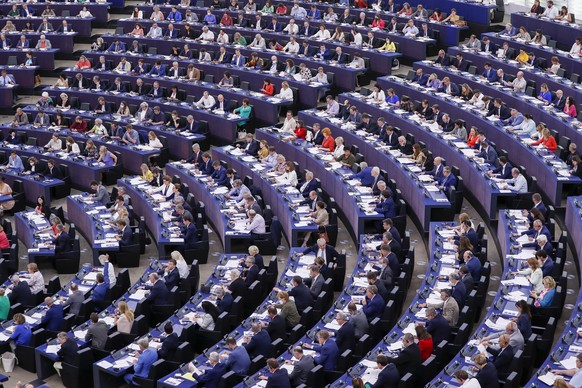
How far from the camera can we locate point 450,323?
1816 cm

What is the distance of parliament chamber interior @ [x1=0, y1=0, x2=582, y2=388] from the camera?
17891 mm

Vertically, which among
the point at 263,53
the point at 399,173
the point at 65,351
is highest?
the point at 263,53

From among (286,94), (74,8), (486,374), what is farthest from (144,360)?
(74,8)

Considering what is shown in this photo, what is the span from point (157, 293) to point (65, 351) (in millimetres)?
2608

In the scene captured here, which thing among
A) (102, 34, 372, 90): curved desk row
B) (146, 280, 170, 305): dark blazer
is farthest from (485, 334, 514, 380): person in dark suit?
(102, 34, 372, 90): curved desk row

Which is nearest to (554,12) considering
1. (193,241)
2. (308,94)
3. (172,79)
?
(308,94)

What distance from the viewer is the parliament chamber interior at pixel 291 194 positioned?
1789 cm

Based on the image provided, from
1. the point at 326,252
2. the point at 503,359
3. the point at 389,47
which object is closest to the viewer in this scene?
the point at 503,359

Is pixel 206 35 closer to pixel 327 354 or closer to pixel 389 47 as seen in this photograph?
pixel 389 47

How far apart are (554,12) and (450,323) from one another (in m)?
18.3

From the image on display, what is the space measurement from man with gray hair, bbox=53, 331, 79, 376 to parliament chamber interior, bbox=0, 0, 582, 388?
80mm

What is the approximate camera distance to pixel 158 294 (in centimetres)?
2080

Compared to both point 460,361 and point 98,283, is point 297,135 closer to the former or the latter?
point 98,283

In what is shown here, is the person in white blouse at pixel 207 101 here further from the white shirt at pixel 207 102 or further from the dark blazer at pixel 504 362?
the dark blazer at pixel 504 362
